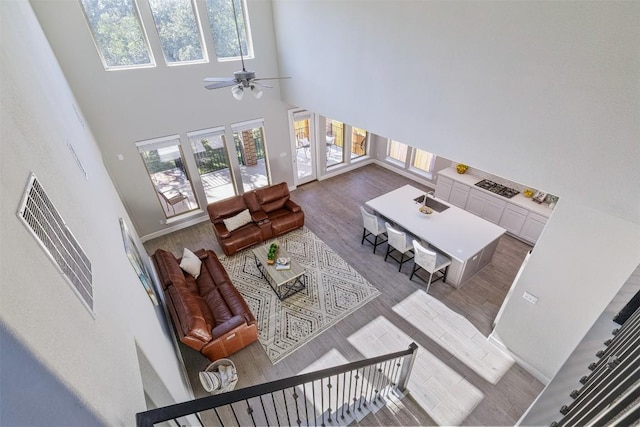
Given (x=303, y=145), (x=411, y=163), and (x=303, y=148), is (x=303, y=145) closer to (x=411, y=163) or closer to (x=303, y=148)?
(x=303, y=148)

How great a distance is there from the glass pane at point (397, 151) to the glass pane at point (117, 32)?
6.92m

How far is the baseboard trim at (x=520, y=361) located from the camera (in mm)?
3960

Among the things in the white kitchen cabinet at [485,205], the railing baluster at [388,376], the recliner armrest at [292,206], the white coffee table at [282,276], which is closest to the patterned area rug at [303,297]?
the white coffee table at [282,276]

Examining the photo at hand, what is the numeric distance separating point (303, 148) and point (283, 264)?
196 inches

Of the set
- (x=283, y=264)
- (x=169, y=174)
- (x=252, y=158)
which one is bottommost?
(x=283, y=264)

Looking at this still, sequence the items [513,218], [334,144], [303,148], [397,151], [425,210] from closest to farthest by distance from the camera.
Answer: [425,210] < [513,218] < [303,148] < [397,151] < [334,144]

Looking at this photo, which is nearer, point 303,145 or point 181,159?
point 181,159

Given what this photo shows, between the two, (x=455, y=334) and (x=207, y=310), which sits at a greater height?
(x=207, y=310)

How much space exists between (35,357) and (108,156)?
6.30 metres

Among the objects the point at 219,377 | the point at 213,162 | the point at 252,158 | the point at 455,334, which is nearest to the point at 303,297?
the point at 219,377

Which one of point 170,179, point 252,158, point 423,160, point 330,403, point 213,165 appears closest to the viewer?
point 330,403

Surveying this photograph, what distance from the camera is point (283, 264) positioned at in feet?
17.1

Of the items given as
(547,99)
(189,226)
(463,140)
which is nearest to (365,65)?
(463,140)

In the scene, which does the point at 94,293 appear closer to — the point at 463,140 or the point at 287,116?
the point at 463,140
